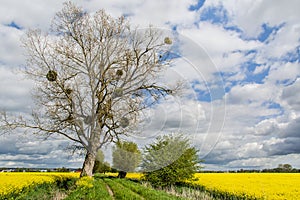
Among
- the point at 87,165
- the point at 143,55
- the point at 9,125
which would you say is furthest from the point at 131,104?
the point at 9,125

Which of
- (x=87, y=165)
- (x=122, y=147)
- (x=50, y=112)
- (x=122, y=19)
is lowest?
(x=87, y=165)

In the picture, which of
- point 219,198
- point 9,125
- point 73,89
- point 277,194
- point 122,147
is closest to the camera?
point 277,194

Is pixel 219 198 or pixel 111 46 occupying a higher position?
pixel 111 46

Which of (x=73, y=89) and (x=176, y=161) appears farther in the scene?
(x=176, y=161)

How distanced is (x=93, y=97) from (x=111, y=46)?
14.3 ft

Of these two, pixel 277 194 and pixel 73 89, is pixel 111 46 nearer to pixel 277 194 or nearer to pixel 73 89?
pixel 73 89

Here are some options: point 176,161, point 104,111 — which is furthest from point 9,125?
point 176,161

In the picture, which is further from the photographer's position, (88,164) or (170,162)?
(170,162)

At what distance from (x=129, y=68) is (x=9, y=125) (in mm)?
10129

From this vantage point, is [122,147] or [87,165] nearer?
[87,165]

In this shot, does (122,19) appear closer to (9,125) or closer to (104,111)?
(104,111)

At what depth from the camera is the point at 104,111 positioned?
949 inches

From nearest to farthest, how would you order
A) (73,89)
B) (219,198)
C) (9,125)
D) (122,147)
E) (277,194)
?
1. (277,194)
2. (219,198)
3. (9,125)
4. (73,89)
5. (122,147)

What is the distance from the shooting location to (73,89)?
77.9ft
